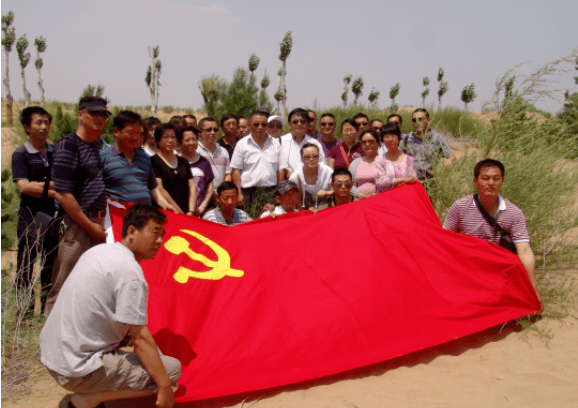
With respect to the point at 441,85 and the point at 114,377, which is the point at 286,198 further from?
the point at 441,85

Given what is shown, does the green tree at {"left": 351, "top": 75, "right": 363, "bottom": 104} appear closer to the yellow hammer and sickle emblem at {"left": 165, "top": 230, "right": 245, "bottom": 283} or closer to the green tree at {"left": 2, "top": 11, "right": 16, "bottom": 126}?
the green tree at {"left": 2, "top": 11, "right": 16, "bottom": 126}

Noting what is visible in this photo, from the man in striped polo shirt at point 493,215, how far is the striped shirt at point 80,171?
303cm

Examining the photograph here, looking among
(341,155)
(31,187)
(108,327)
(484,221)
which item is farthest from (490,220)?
(31,187)

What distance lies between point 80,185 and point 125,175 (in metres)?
0.38

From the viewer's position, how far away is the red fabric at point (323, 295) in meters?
2.98

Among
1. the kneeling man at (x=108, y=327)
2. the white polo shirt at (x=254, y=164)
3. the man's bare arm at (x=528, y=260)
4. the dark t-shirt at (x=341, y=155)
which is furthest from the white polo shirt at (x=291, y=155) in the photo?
the kneeling man at (x=108, y=327)

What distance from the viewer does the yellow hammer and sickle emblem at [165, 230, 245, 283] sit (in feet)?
11.6

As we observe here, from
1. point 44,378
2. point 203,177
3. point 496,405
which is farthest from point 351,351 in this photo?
point 203,177

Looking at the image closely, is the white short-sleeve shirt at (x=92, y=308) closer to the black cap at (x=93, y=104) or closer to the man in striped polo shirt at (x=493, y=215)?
the black cap at (x=93, y=104)

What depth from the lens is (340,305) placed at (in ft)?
Result: 10.9

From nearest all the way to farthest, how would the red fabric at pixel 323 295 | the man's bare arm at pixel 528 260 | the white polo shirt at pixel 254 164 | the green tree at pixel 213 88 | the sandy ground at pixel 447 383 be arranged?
the sandy ground at pixel 447 383 → the red fabric at pixel 323 295 → the man's bare arm at pixel 528 260 → the white polo shirt at pixel 254 164 → the green tree at pixel 213 88

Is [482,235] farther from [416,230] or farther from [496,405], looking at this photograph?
[496,405]

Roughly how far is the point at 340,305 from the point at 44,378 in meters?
2.17

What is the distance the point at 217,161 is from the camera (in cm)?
554
